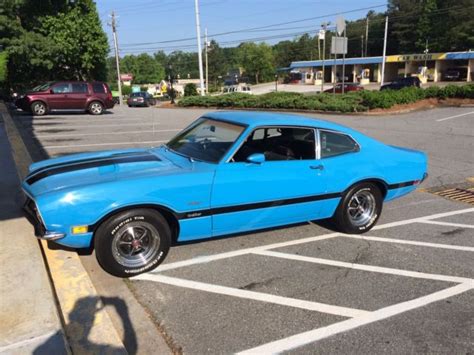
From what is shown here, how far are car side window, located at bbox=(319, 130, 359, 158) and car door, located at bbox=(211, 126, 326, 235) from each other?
0.42ft

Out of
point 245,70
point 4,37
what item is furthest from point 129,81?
point 4,37

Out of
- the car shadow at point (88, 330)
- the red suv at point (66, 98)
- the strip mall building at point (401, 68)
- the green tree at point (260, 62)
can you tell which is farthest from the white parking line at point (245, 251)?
the green tree at point (260, 62)

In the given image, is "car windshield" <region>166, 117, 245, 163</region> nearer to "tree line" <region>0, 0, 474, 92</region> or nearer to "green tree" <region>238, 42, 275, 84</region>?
"tree line" <region>0, 0, 474, 92</region>

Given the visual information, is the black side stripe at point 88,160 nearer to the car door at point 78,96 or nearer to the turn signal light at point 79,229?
the turn signal light at point 79,229

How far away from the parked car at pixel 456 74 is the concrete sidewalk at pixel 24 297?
67934 millimetres

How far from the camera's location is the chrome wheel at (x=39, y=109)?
18438 mm

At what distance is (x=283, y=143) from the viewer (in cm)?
526

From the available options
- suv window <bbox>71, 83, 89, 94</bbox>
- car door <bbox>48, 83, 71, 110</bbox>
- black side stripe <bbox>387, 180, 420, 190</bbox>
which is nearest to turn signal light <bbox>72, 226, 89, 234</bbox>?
black side stripe <bbox>387, 180, 420, 190</bbox>

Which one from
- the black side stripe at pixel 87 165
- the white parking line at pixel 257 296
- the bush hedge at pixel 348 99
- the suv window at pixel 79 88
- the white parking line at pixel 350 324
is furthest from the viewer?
the bush hedge at pixel 348 99

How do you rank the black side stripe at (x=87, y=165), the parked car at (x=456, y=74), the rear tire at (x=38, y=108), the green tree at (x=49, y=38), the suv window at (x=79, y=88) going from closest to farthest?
the black side stripe at (x=87, y=165)
the rear tire at (x=38, y=108)
the suv window at (x=79, y=88)
the green tree at (x=49, y=38)
the parked car at (x=456, y=74)

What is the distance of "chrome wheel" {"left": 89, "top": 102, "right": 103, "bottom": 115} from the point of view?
65.1 ft

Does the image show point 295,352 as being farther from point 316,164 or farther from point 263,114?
point 263,114

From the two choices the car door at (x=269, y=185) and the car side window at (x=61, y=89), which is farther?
the car side window at (x=61, y=89)

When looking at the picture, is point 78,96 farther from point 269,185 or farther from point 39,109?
point 269,185
